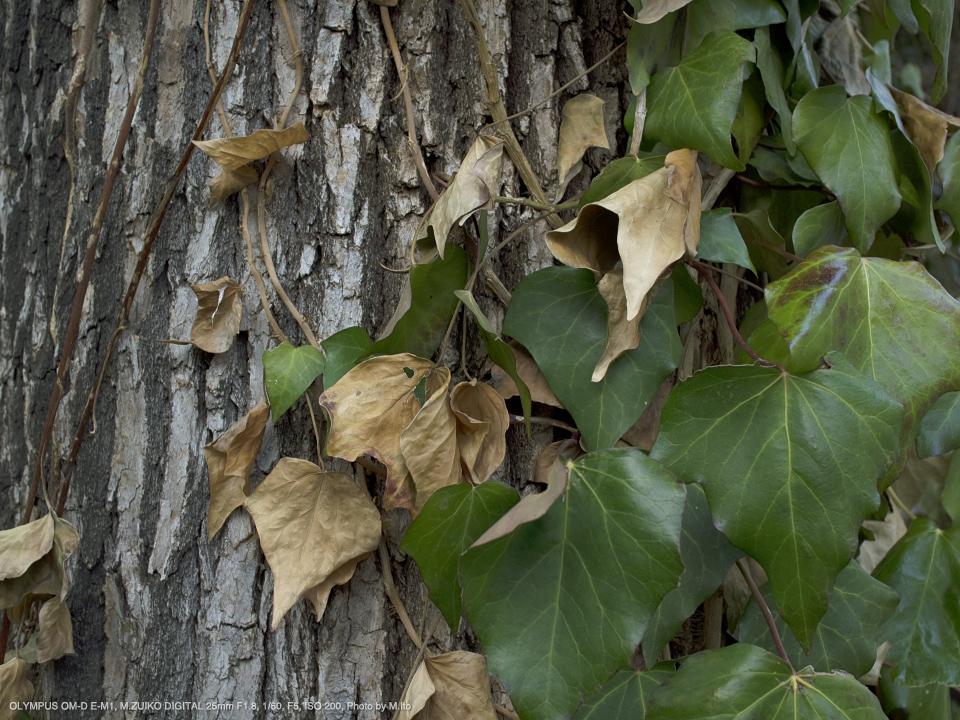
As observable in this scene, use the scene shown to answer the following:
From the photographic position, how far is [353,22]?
67 cm

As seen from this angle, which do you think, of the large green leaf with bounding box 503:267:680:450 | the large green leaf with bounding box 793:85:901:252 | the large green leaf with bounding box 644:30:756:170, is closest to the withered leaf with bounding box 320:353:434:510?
the large green leaf with bounding box 503:267:680:450

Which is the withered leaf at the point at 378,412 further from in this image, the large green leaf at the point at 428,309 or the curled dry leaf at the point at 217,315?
the curled dry leaf at the point at 217,315

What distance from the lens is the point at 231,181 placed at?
0.67 m

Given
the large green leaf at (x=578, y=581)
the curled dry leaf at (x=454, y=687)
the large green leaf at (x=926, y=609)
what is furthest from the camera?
the large green leaf at (x=926, y=609)

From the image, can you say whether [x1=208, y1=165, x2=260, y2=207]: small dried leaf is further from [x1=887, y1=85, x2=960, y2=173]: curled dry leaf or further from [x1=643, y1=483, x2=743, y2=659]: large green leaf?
[x1=887, y1=85, x2=960, y2=173]: curled dry leaf

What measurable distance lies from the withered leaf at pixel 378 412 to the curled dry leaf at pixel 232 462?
106mm

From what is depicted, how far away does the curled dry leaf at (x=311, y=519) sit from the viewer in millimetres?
607

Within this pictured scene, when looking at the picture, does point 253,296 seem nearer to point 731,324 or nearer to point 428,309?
point 428,309

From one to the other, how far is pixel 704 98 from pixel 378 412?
452mm

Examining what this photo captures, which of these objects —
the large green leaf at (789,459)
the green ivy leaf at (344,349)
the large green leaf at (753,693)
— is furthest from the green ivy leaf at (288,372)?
the large green leaf at (753,693)

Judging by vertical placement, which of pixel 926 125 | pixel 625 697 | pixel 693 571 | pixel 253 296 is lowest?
pixel 625 697

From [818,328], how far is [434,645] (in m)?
0.50

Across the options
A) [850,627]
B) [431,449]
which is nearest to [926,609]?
[850,627]

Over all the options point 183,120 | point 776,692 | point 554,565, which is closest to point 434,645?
point 554,565
